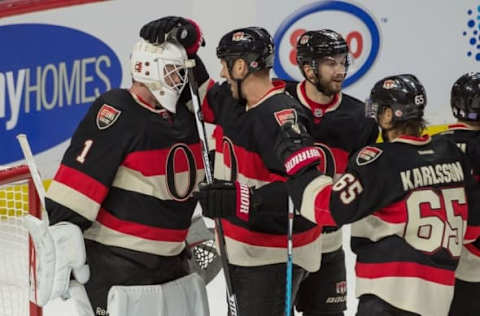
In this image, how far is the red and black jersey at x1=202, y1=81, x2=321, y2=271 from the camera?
3291 millimetres

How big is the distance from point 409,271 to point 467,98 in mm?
706

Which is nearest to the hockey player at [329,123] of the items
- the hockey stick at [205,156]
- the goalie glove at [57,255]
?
the hockey stick at [205,156]

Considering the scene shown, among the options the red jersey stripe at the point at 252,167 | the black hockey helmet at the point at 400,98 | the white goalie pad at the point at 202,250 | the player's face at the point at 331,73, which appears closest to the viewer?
the black hockey helmet at the point at 400,98

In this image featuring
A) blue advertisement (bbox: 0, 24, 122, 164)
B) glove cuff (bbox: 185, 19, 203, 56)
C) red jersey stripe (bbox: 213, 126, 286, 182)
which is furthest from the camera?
A: blue advertisement (bbox: 0, 24, 122, 164)

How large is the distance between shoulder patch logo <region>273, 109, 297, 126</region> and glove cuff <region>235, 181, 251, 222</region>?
212 millimetres

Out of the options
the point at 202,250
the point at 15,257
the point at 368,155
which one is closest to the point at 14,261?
the point at 15,257

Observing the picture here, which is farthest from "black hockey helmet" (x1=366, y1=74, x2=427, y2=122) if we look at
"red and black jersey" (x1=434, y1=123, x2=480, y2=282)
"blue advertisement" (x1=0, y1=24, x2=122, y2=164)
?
"blue advertisement" (x1=0, y1=24, x2=122, y2=164)

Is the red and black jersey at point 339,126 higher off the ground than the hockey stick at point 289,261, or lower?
higher

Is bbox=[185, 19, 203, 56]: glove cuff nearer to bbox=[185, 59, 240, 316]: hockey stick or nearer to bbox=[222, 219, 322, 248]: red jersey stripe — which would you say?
bbox=[185, 59, 240, 316]: hockey stick

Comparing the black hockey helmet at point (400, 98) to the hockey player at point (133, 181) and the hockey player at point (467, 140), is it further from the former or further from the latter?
the hockey player at point (133, 181)

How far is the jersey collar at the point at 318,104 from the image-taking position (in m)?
3.78

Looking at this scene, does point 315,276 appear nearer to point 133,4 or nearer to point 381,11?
point 133,4

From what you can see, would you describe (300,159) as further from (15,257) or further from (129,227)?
(15,257)

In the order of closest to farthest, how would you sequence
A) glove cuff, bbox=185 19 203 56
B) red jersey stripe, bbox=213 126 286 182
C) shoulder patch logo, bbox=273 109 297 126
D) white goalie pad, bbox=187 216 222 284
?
shoulder patch logo, bbox=273 109 297 126
red jersey stripe, bbox=213 126 286 182
glove cuff, bbox=185 19 203 56
white goalie pad, bbox=187 216 222 284
